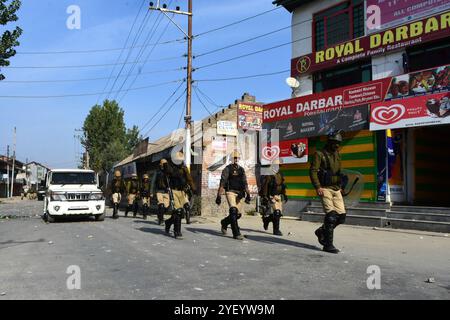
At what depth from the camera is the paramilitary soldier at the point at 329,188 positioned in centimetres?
815

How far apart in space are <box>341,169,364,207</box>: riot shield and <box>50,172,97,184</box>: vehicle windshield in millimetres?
9331

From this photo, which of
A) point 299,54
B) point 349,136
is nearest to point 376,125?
point 349,136

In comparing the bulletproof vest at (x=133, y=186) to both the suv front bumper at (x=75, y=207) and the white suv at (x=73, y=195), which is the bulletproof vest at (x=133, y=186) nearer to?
the white suv at (x=73, y=195)

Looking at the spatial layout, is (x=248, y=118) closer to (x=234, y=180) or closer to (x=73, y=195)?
(x=73, y=195)

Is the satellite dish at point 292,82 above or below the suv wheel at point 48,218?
above

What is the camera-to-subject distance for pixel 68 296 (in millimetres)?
4902

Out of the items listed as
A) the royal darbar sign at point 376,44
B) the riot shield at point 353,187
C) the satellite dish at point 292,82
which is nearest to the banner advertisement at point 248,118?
the satellite dish at point 292,82

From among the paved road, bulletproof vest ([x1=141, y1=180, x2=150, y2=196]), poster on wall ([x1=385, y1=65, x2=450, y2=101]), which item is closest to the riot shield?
poster on wall ([x1=385, y1=65, x2=450, y2=101])

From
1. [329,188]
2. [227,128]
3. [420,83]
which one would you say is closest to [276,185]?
[329,188]

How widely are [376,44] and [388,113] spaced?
344cm

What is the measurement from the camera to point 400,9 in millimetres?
14984

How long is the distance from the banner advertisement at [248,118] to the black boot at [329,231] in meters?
11.8

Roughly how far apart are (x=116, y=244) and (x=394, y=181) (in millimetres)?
9266
